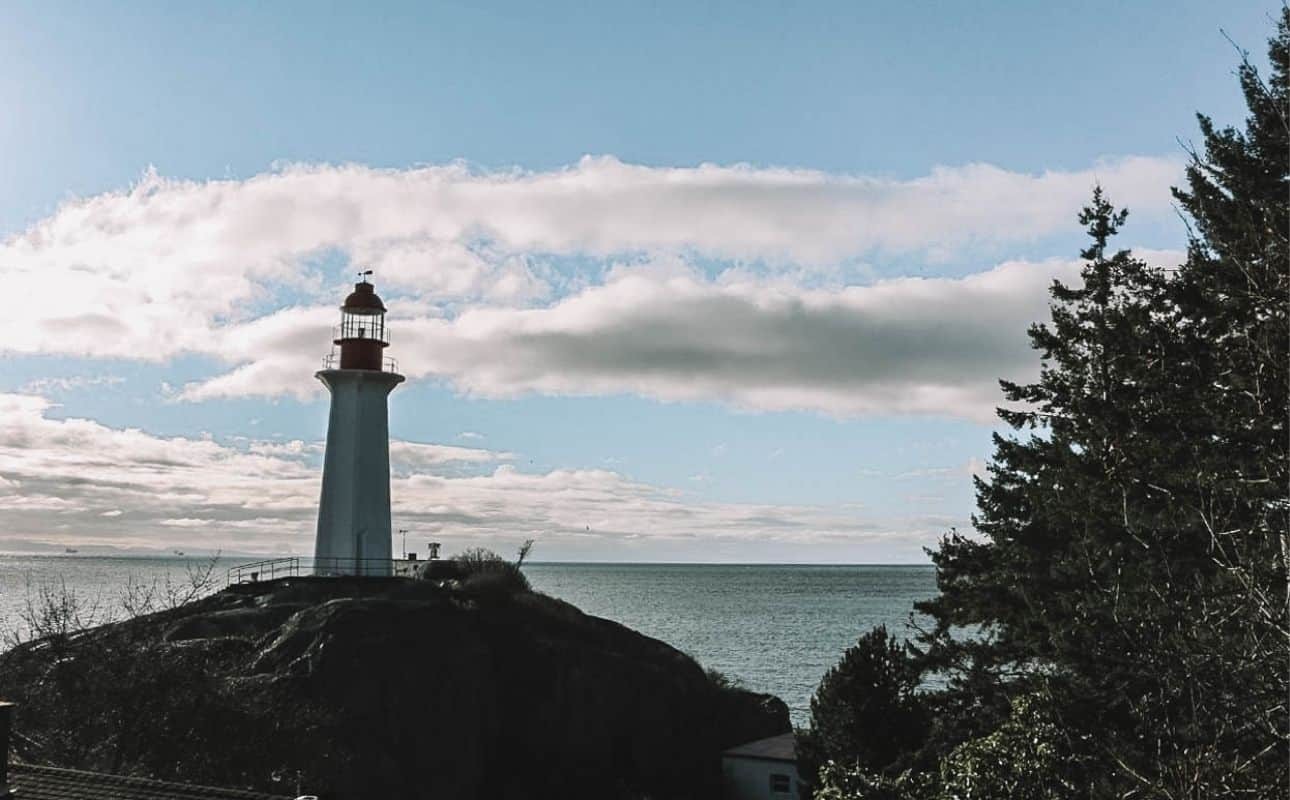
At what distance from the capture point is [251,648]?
3312 centimetres

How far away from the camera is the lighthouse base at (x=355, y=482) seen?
43.2 m

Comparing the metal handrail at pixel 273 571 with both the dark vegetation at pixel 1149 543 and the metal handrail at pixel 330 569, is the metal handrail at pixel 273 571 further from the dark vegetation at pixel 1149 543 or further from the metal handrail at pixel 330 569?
the dark vegetation at pixel 1149 543

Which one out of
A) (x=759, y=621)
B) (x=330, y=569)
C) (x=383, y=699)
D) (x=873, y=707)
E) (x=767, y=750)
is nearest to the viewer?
(x=873, y=707)

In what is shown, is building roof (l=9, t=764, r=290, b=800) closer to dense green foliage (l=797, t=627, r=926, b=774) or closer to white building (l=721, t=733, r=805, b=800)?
dense green foliage (l=797, t=627, r=926, b=774)

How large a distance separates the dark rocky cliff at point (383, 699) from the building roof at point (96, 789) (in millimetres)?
6587

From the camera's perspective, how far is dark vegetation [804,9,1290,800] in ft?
46.0

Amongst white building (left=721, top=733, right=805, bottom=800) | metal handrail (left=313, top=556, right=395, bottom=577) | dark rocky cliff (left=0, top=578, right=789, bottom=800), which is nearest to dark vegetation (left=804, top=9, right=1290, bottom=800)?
white building (left=721, top=733, right=805, bottom=800)

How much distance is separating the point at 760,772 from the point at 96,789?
23.5 metres

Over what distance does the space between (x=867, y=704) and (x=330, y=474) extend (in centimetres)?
2364

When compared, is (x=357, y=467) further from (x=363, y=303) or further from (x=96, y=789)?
(x=96, y=789)

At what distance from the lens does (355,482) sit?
43.5 metres

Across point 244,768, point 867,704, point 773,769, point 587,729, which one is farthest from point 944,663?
point 244,768

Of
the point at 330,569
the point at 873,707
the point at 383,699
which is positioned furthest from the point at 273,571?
the point at 873,707

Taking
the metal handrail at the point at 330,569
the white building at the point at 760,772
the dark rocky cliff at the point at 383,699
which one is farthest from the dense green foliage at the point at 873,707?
the metal handrail at the point at 330,569
